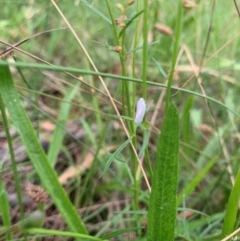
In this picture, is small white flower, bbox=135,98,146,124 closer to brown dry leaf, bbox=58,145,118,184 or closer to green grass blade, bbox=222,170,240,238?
green grass blade, bbox=222,170,240,238

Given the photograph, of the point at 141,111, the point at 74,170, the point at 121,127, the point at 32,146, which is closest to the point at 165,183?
the point at 141,111

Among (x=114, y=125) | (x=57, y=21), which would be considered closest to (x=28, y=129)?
(x=114, y=125)

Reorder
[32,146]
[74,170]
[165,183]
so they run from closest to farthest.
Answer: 1. [165,183]
2. [32,146]
3. [74,170]

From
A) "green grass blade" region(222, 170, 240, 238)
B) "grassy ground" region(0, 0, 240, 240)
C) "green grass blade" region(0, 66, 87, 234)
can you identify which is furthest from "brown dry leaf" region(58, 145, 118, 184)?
"green grass blade" region(222, 170, 240, 238)

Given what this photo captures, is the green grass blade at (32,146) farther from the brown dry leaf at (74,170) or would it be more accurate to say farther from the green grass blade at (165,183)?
the brown dry leaf at (74,170)

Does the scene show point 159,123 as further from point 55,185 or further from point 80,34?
point 55,185

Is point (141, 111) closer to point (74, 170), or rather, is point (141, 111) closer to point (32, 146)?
point (32, 146)

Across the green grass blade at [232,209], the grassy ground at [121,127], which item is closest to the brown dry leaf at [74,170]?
the grassy ground at [121,127]
